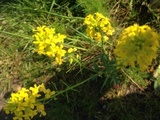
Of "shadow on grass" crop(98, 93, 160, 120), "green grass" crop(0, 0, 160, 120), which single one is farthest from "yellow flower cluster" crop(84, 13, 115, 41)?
"shadow on grass" crop(98, 93, 160, 120)

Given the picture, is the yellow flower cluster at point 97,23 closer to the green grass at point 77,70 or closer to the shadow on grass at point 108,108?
the green grass at point 77,70

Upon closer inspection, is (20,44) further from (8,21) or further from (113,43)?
(113,43)

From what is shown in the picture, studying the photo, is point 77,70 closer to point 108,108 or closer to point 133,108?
point 108,108

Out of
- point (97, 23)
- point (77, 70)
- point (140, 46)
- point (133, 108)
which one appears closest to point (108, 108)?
point (133, 108)

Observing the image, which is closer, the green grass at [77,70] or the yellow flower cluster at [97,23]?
the yellow flower cluster at [97,23]

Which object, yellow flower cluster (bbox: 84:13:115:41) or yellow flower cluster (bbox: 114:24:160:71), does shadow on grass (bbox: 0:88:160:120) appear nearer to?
yellow flower cluster (bbox: 84:13:115:41)

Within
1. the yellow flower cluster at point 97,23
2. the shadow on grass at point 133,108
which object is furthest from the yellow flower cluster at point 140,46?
the shadow on grass at point 133,108
